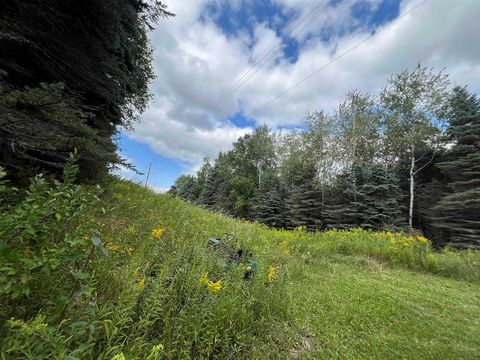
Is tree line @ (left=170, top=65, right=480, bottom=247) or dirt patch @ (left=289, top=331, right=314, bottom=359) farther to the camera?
tree line @ (left=170, top=65, right=480, bottom=247)

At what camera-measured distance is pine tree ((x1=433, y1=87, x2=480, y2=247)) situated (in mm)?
15617

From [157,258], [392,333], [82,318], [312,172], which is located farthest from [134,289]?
[312,172]

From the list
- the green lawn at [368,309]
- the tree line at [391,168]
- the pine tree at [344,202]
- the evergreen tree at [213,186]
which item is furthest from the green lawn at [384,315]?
the evergreen tree at [213,186]

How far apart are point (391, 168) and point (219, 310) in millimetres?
23030

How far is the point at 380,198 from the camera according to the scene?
19094mm

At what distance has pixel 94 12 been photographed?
3.76 meters

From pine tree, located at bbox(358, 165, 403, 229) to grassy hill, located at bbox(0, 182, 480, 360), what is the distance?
14691mm

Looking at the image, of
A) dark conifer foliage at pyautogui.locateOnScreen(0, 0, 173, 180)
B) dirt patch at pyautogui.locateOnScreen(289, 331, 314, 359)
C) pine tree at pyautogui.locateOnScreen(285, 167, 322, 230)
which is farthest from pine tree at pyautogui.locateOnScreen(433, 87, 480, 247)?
dark conifer foliage at pyautogui.locateOnScreen(0, 0, 173, 180)

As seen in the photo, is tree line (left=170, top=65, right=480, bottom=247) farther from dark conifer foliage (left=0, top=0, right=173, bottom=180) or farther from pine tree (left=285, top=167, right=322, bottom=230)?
dark conifer foliage (left=0, top=0, right=173, bottom=180)

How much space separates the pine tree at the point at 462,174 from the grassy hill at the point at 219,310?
567 inches

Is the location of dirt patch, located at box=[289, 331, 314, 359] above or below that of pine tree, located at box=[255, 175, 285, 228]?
below

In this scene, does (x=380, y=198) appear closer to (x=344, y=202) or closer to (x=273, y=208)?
(x=344, y=202)

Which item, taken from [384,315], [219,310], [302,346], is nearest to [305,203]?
[384,315]

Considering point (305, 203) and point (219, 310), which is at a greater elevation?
point (305, 203)
